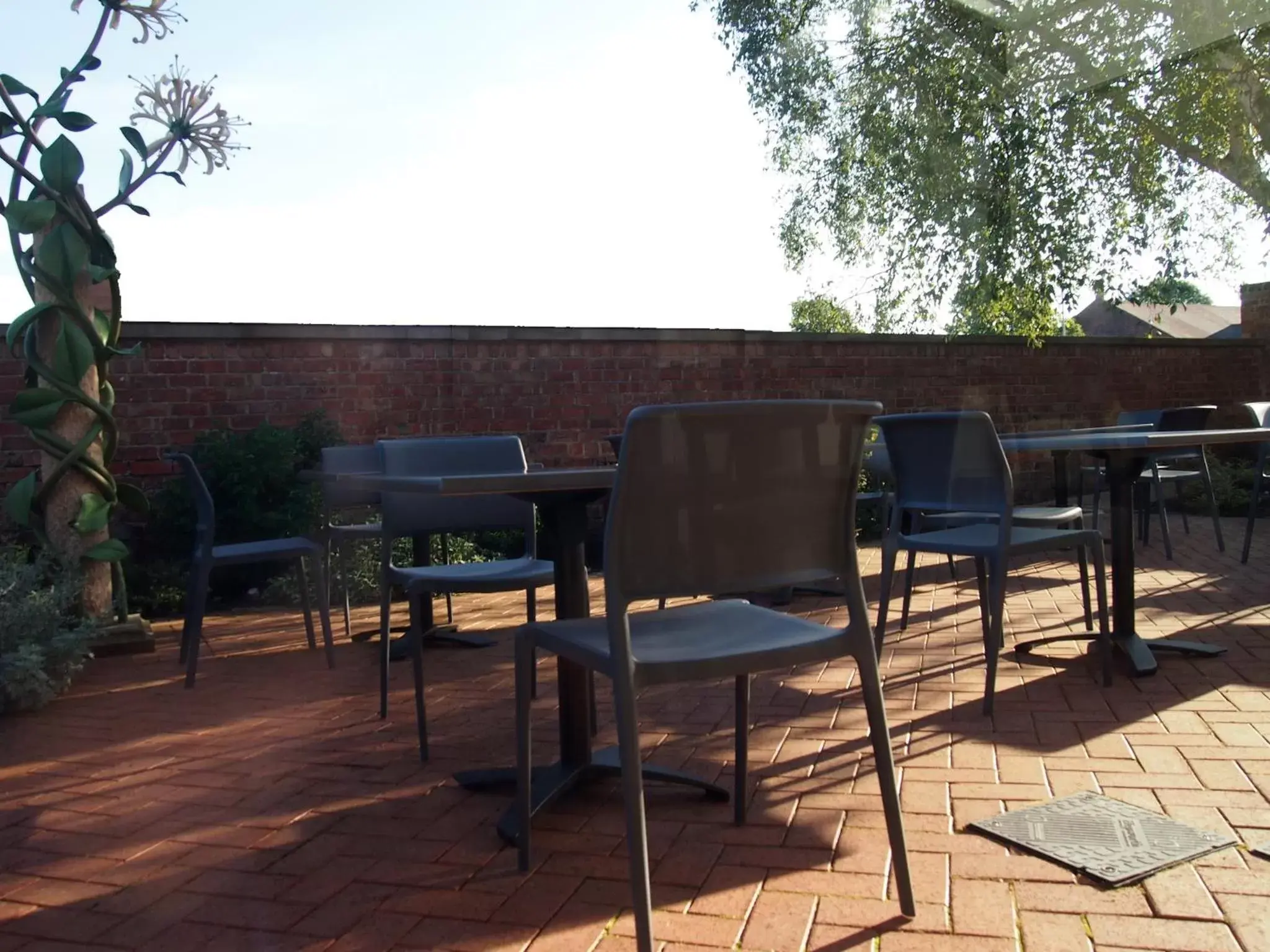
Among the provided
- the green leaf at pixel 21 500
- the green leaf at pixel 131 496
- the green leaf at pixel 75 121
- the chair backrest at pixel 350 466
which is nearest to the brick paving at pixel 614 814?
the chair backrest at pixel 350 466

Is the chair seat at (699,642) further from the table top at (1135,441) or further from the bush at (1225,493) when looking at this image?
the bush at (1225,493)

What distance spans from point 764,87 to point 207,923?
9.59m

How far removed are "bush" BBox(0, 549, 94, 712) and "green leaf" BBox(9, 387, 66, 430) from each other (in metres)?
0.61

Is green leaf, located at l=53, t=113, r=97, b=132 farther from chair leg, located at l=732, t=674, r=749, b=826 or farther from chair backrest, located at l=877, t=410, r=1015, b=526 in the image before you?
chair leg, located at l=732, t=674, r=749, b=826

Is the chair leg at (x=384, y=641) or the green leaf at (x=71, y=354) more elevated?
the green leaf at (x=71, y=354)

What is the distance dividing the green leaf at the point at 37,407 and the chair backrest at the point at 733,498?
12.3 feet

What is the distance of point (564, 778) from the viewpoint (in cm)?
259

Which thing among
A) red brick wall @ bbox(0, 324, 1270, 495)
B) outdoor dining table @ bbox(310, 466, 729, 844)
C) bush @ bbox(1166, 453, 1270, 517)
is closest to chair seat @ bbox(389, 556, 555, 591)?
outdoor dining table @ bbox(310, 466, 729, 844)

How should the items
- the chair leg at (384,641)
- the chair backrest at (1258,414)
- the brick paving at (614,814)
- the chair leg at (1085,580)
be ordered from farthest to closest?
the chair backrest at (1258,414), the chair leg at (1085,580), the chair leg at (384,641), the brick paving at (614,814)

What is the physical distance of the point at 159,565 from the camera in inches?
238

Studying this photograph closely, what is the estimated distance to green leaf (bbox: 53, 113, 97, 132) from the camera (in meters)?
4.61

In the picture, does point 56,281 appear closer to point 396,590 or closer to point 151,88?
point 151,88

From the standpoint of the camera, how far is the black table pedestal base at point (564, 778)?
2518 mm

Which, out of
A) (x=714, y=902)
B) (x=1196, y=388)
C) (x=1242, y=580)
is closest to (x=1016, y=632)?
(x=1242, y=580)
